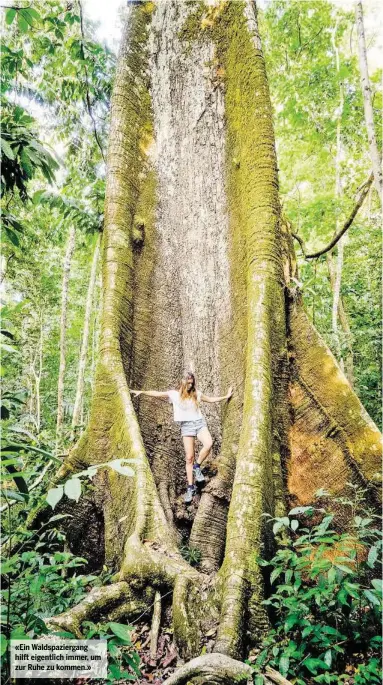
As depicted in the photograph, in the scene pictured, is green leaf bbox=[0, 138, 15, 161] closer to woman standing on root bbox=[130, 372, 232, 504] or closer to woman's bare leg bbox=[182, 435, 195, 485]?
woman standing on root bbox=[130, 372, 232, 504]

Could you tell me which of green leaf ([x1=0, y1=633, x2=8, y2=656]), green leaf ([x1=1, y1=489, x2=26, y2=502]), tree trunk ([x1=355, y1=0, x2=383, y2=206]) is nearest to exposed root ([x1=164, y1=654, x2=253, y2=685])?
green leaf ([x1=0, y1=633, x2=8, y2=656])

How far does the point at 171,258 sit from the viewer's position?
477 centimetres

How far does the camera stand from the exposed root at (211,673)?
195 centimetres

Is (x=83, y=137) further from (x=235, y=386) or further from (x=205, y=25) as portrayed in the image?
(x=235, y=386)

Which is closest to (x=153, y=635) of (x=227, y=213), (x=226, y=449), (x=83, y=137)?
(x=226, y=449)

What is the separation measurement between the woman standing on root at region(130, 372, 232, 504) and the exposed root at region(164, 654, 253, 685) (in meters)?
1.95

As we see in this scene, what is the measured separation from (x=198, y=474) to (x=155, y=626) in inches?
61.3

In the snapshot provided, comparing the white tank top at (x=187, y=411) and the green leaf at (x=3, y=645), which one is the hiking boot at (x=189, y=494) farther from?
the green leaf at (x=3, y=645)

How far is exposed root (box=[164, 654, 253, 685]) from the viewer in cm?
195

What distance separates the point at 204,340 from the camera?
14.6ft

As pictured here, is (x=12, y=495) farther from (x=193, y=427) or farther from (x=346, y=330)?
(x=346, y=330)

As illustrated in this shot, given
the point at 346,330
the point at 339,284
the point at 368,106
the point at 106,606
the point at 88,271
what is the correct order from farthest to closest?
the point at 88,271
the point at 346,330
the point at 339,284
the point at 368,106
the point at 106,606

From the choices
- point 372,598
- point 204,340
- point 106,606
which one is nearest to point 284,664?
point 372,598

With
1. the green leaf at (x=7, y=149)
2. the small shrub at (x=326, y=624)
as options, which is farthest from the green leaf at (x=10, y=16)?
the small shrub at (x=326, y=624)
